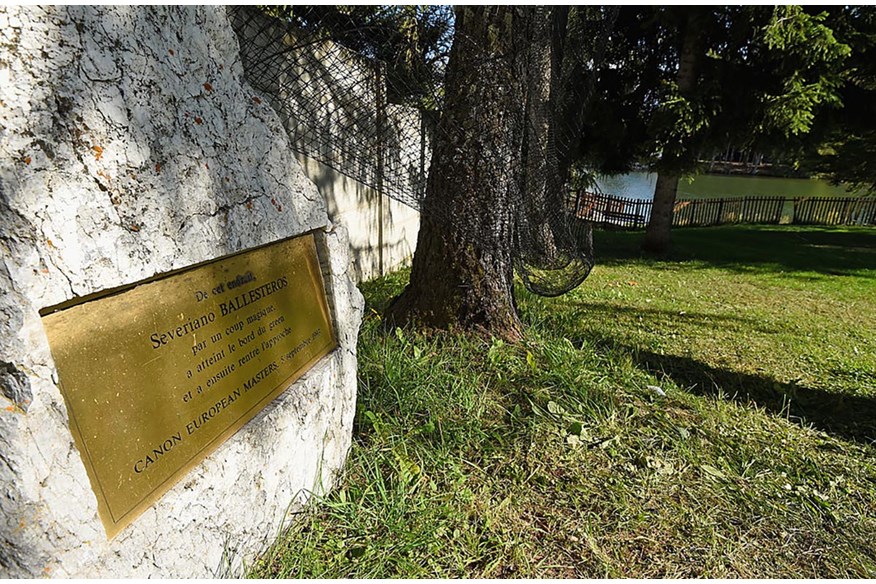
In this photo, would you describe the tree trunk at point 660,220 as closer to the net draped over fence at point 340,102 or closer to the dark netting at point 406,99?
the dark netting at point 406,99

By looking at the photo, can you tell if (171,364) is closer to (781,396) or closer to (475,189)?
(475,189)

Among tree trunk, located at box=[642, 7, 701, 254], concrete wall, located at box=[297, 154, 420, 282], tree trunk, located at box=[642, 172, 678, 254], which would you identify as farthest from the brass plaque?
tree trunk, located at box=[642, 172, 678, 254]

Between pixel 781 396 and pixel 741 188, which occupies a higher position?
pixel 781 396

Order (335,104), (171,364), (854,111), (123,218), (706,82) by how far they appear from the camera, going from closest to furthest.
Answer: (123,218), (171,364), (335,104), (706,82), (854,111)

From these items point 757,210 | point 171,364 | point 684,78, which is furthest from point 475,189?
point 757,210

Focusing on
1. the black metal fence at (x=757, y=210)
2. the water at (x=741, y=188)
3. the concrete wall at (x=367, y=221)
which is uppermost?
the concrete wall at (x=367, y=221)

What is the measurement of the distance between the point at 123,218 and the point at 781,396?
12.6 feet

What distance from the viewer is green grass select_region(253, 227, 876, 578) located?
74.9 inches

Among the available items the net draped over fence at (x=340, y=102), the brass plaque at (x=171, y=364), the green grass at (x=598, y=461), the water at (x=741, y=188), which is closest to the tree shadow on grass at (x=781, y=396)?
the green grass at (x=598, y=461)

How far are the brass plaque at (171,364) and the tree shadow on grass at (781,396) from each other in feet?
8.96

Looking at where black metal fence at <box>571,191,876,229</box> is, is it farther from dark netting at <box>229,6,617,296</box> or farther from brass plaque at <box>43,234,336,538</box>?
brass plaque at <box>43,234,336,538</box>

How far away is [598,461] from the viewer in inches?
95.7

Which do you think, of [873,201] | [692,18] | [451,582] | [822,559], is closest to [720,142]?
[692,18]

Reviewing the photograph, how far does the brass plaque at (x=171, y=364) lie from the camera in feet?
3.89
